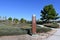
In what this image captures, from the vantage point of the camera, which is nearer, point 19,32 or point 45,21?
point 19,32

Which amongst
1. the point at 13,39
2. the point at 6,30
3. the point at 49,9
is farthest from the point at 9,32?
the point at 49,9

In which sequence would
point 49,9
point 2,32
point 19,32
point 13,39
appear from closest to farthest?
point 13,39 → point 2,32 → point 19,32 → point 49,9

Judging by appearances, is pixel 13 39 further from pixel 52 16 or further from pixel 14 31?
pixel 52 16

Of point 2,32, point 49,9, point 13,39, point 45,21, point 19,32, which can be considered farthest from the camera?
point 45,21

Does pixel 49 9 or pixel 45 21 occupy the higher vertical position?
pixel 49 9

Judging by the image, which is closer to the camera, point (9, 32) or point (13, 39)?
point (13, 39)

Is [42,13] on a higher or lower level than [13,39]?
higher

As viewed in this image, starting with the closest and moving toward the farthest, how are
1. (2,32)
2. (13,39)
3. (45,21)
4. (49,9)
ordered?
(13,39)
(2,32)
(49,9)
(45,21)

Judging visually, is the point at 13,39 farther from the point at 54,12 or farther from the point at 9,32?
the point at 54,12

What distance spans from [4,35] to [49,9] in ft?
184

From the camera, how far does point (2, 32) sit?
18.4 meters

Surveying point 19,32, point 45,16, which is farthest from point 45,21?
point 19,32

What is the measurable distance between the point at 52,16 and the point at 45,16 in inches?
126

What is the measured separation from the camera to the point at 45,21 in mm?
78000
